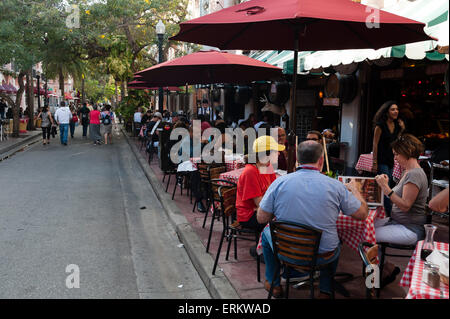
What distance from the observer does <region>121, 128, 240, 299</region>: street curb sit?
4.29 metres

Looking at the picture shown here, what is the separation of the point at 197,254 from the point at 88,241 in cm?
175

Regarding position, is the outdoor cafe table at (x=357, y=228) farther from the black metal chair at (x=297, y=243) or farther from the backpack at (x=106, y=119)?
the backpack at (x=106, y=119)

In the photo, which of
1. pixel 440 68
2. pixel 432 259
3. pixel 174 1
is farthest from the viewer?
pixel 174 1

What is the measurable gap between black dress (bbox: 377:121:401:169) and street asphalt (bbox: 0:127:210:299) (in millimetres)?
3512

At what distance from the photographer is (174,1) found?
22.4 meters

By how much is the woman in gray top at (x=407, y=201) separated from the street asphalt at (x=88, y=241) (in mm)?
1929

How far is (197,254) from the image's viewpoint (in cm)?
532

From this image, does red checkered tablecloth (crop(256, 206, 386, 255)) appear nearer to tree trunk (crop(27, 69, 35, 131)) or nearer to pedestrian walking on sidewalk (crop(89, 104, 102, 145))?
pedestrian walking on sidewalk (crop(89, 104, 102, 145))

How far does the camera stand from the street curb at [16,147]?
622 inches

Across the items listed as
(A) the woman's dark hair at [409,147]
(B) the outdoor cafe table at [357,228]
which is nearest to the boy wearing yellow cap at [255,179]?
(B) the outdoor cafe table at [357,228]
